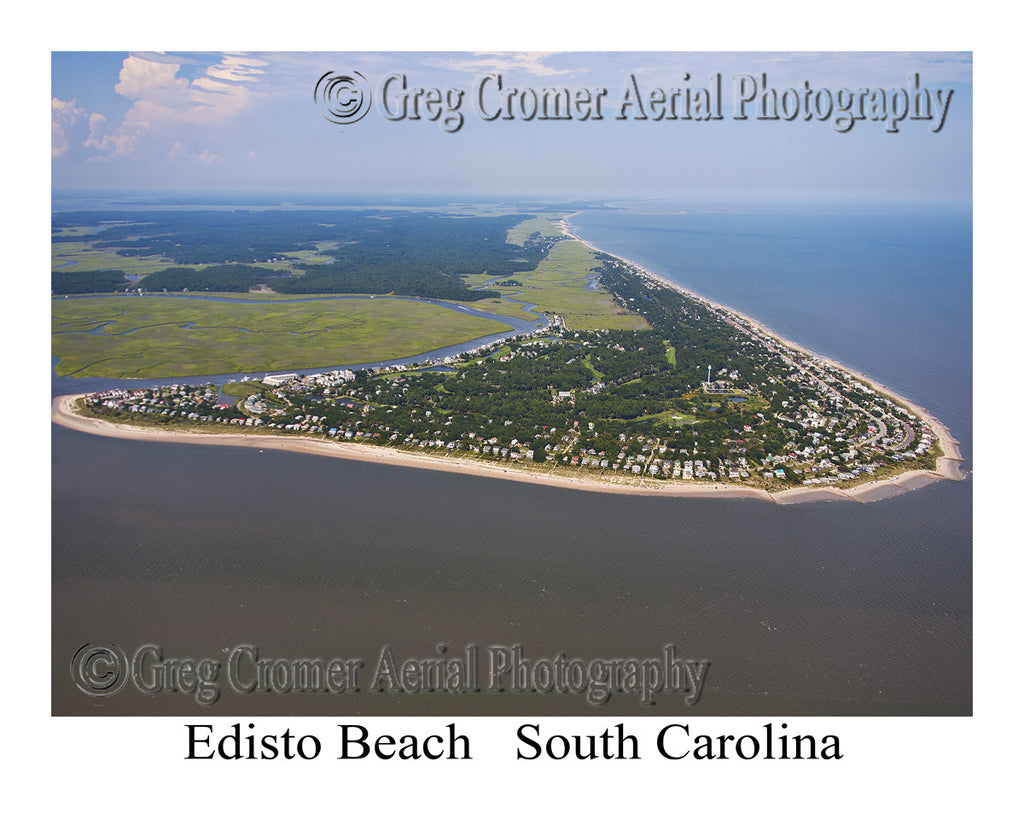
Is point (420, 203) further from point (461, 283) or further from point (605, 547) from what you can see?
point (605, 547)

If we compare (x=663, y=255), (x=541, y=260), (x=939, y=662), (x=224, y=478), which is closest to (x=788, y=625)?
(x=939, y=662)

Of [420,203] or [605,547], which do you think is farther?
[420,203]

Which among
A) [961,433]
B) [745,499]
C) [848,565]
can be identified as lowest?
[848,565]

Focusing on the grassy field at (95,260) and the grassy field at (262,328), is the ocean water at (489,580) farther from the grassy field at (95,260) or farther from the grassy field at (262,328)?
the grassy field at (95,260)

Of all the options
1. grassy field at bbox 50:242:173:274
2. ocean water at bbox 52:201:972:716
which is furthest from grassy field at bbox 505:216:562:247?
ocean water at bbox 52:201:972:716

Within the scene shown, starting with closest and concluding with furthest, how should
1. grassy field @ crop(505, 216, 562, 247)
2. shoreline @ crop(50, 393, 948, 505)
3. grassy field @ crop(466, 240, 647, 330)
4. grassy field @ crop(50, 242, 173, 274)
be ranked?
shoreline @ crop(50, 393, 948, 505), grassy field @ crop(466, 240, 647, 330), grassy field @ crop(50, 242, 173, 274), grassy field @ crop(505, 216, 562, 247)
